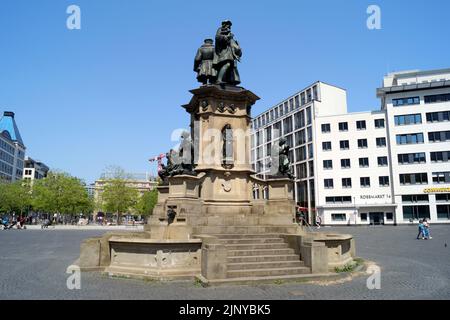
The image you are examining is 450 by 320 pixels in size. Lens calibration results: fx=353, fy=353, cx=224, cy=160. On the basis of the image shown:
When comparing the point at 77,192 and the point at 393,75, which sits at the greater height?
the point at 393,75

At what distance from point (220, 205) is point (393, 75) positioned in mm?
70160

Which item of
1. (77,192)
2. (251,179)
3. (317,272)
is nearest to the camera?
(317,272)

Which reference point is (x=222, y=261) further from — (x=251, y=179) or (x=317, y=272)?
(x=251, y=179)

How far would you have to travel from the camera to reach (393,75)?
2840 inches

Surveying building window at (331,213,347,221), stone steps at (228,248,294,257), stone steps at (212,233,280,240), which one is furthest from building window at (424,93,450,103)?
stone steps at (228,248,294,257)

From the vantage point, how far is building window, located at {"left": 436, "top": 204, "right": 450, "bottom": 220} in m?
55.2

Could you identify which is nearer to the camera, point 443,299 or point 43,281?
point 443,299

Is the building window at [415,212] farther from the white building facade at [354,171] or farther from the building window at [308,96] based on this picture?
the building window at [308,96]

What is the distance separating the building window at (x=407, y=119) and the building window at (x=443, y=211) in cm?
1414

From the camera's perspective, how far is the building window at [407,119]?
5904cm

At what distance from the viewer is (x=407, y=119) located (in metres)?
59.8

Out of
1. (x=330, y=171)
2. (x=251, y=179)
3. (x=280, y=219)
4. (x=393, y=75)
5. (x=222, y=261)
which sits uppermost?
(x=393, y=75)
